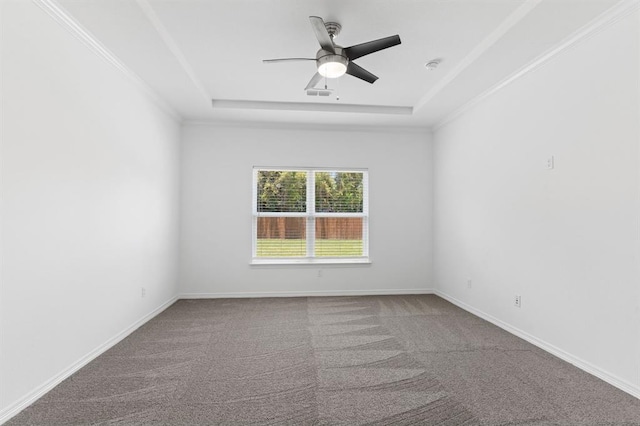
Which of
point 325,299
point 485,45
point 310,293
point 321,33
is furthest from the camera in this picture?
point 310,293

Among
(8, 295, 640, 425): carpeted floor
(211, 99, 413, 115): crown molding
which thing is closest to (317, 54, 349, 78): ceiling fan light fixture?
(211, 99, 413, 115): crown molding

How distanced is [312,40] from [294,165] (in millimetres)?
2453

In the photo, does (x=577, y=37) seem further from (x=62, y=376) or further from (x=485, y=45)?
(x=62, y=376)

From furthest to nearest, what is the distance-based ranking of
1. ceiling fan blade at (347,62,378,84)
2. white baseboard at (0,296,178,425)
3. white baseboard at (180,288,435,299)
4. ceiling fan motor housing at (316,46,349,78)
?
white baseboard at (180,288,435,299), ceiling fan blade at (347,62,378,84), ceiling fan motor housing at (316,46,349,78), white baseboard at (0,296,178,425)

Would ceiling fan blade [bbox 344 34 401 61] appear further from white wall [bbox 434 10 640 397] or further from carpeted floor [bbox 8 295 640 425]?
carpeted floor [bbox 8 295 640 425]

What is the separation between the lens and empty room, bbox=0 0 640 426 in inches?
83.7

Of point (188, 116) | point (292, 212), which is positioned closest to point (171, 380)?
point (292, 212)

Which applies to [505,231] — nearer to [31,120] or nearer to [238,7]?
[238,7]

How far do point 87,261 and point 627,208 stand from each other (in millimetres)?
4066

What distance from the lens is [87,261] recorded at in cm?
274

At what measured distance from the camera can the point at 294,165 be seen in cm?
522

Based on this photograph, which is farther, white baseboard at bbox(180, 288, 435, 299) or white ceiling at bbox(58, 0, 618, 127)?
white baseboard at bbox(180, 288, 435, 299)

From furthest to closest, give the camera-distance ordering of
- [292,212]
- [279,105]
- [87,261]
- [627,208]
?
[292,212] < [279,105] < [87,261] < [627,208]

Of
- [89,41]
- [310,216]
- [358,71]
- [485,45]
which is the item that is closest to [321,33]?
[358,71]
